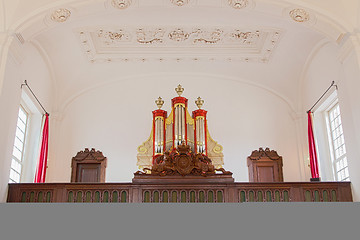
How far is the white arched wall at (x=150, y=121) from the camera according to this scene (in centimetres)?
1239

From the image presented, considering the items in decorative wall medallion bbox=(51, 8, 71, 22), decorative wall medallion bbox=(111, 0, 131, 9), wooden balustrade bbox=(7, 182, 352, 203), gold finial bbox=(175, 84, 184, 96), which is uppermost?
decorative wall medallion bbox=(111, 0, 131, 9)

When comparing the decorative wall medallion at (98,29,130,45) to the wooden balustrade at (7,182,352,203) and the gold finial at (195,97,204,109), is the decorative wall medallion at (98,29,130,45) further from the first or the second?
the wooden balustrade at (7,182,352,203)

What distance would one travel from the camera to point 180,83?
44.1 feet

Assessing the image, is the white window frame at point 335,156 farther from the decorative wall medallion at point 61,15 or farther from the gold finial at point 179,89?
the decorative wall medallion at point 61,15

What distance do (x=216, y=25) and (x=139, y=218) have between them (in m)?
9.23

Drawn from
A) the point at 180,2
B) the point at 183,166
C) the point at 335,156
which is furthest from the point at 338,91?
the point at 180,2

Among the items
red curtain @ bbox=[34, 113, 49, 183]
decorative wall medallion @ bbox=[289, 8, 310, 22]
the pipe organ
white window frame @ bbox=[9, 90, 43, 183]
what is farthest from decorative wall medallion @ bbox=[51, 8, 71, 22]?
decorative wall medallion @ bbox=[289, 8, 310, 22]

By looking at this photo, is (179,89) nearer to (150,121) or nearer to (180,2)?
(150,121)

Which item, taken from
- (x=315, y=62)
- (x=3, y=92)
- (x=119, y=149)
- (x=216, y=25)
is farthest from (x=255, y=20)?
(x=3, y=92)

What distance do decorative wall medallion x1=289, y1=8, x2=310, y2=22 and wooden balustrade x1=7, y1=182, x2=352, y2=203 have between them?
3.53 meters

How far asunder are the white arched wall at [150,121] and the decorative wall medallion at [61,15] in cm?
392

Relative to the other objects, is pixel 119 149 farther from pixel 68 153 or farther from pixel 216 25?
pixel 216 25

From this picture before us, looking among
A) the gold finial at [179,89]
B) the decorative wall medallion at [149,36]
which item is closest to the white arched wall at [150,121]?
the gold finial at [179,89]

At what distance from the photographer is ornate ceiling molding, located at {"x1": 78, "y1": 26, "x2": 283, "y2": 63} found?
38.1 feet
